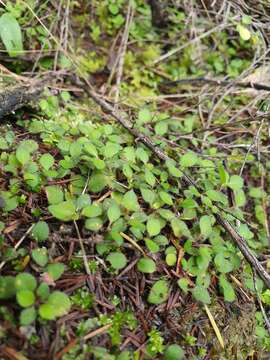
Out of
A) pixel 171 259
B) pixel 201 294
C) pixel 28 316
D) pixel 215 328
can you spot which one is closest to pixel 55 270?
pixel 28 316

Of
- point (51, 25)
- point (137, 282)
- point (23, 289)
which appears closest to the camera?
point (23, 289)

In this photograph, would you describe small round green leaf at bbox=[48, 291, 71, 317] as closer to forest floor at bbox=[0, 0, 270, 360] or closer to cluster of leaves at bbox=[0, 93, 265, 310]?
forest floor at bbox=[0, 0, 270, 360]

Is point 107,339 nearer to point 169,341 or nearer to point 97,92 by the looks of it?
Result: point 169,341

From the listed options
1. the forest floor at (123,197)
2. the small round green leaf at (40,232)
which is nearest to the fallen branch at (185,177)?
the forest floor at (123,197)

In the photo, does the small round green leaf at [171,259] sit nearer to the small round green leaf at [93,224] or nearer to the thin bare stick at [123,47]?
the small round green leaf at [93,224]

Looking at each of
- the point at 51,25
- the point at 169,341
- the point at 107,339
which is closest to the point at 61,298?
the point at 107,339

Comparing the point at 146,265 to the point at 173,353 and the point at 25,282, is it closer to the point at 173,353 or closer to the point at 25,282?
the point at 173,353

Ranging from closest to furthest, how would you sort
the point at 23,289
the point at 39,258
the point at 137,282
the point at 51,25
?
1. the point at 23,289
2. the point at 39,258
3. the point at 137,282
4. the point at 51,25
